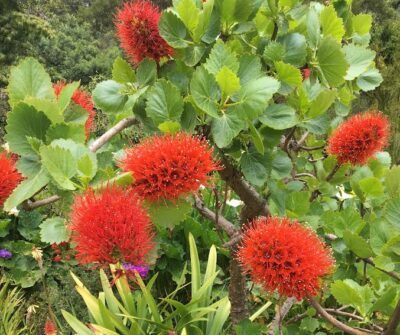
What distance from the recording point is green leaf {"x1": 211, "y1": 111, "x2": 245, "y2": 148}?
74 centimetres

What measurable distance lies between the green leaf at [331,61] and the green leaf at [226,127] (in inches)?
10.0

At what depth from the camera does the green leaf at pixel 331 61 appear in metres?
0.87

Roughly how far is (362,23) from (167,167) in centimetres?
73

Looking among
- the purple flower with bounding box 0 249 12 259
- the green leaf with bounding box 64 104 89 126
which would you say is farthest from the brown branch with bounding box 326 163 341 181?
the purple flower with bounding box 0 249 12 259

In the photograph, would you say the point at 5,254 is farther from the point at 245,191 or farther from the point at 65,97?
the point at 65,97

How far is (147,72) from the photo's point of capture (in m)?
0.86

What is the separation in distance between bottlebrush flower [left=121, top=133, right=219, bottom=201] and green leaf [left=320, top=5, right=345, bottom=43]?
1.39 ft

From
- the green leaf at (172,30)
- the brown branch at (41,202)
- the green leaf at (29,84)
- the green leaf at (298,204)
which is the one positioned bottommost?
the green leaf at (298,204)

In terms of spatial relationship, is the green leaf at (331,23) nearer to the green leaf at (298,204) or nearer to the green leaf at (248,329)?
the green leaf at (298,204)

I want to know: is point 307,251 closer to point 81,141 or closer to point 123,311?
point 81,141

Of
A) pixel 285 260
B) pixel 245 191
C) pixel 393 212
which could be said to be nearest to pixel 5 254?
pixel 245 191

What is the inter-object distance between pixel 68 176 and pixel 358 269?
75 cm

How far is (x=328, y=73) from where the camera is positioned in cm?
90

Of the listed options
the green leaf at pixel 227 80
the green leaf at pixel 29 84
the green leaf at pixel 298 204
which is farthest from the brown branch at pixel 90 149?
the green leaf at pixel 298 204
